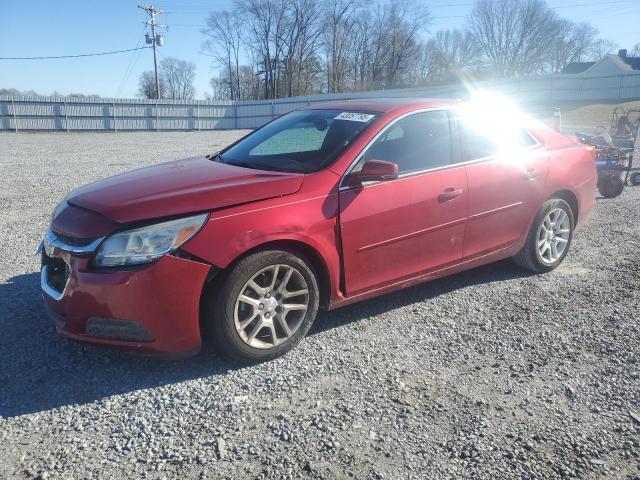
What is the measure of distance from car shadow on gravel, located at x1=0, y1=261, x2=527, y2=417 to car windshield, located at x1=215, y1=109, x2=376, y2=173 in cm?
124

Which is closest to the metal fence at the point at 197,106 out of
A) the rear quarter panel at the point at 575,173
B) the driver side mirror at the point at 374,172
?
the rear quarter panel at the point at 575,173

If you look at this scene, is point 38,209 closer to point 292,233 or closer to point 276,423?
point 292,233

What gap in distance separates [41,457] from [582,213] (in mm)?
5126

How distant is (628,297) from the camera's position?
15.0ft

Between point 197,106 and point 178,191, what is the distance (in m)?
39.0

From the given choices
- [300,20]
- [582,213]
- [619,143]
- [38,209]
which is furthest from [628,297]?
[300,20]

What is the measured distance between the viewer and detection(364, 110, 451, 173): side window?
4.03m

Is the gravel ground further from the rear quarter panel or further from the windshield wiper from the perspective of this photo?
the windshield wiper

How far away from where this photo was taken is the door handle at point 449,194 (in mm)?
4147

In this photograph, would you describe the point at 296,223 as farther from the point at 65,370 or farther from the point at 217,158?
the point at 65,370

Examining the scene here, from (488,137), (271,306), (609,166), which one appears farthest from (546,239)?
(609,166)

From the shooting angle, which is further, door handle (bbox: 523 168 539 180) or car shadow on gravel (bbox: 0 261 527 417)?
door handle (bbox: 523 168 539 180)

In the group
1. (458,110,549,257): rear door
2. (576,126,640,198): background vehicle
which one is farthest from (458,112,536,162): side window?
(576,126,640,198): background vehicle

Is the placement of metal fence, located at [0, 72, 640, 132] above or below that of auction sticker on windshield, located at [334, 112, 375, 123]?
above
